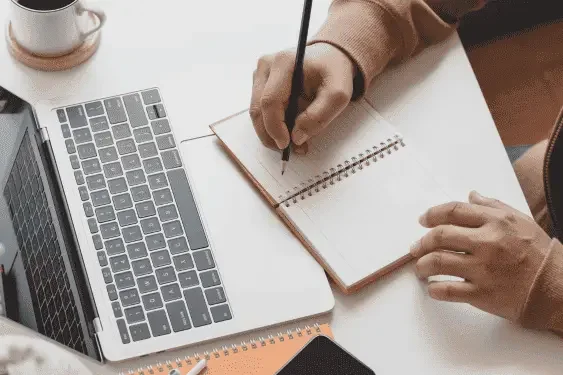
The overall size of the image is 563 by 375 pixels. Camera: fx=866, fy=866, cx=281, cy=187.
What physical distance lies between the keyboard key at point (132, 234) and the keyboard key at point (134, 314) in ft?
0.26

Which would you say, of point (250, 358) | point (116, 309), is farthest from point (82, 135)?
point (250, 358)

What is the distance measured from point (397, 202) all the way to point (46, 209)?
38 centimetres

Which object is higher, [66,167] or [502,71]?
[66,167]

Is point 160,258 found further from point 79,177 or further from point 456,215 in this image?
point 456,215

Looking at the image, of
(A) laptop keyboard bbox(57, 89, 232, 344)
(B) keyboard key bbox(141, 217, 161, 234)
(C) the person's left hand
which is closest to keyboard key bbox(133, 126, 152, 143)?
(A) laptop keyboard bbox(57, 89, 232, 344)

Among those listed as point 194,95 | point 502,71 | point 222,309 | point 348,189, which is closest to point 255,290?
point 222,309

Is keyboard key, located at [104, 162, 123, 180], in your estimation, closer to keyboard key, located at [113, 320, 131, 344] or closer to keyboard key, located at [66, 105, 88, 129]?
keyboard key, located at [66, 105, 88, 129]

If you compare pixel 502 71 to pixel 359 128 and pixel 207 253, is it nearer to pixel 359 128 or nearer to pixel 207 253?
pixel 359 128

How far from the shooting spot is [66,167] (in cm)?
96

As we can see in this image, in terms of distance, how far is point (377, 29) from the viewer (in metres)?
1.05

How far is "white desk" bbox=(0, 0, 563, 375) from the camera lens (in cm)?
88

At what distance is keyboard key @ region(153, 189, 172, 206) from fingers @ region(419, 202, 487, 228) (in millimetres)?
280

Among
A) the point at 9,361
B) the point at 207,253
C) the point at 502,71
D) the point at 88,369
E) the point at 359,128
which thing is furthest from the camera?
the point at 502,71

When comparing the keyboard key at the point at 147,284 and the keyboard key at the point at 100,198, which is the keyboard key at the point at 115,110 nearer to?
the keyboard key at the point at 100,198
